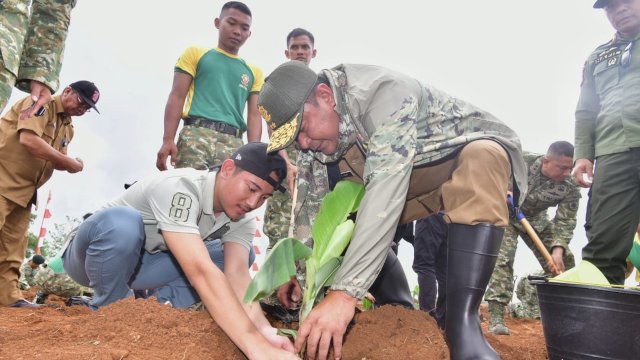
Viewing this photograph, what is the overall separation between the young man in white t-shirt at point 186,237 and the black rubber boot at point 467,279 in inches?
21.6

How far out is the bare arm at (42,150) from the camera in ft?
10.8

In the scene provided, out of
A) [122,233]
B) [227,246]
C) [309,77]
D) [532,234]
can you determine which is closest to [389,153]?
[309,77]

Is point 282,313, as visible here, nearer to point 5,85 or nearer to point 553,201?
point 5,85

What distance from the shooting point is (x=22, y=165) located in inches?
134

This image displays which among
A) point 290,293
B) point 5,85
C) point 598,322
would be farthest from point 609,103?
point 5,85

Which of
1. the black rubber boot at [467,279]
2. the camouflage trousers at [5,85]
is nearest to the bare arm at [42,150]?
the camouflage trousers at [5,85]

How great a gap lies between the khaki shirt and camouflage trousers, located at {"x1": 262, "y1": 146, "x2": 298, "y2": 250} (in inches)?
65.7

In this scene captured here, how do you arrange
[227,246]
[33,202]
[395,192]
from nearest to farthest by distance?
[395,192], [227,246], [33,202]

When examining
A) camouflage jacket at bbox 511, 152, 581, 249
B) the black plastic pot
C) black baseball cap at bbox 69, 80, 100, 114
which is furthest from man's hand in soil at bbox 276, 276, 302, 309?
camouflage jacket at bbox 511, 152, 581, 249

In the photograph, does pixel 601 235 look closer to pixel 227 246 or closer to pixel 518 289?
pixel 227 246

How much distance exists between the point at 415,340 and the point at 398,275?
0.65 m

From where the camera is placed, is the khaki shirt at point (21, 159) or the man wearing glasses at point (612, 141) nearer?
the man wearing glasses at point (612, 141)

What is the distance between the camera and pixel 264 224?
3850mm

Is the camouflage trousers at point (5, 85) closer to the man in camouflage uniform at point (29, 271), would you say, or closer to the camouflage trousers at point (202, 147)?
the camouflage trousers at point (202, 147)
